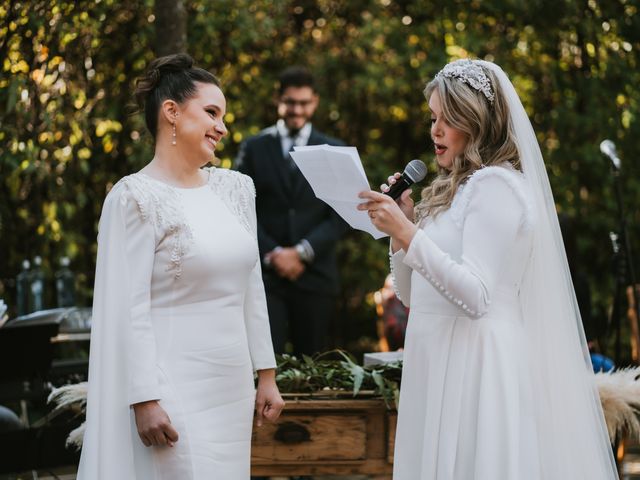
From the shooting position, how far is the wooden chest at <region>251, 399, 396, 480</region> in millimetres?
3947

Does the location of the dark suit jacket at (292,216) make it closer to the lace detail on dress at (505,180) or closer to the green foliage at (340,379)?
the green foliage at (340,379)

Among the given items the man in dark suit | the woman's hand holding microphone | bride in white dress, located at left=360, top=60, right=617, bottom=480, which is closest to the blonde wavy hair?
bride in white dress, located at left=360, top=60, right=617, bottom=480

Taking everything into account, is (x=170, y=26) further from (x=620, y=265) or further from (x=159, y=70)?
(x=620, y=265)

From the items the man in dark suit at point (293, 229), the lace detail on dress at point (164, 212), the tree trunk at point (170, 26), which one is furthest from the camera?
the man in dark suit at point (293, 229)

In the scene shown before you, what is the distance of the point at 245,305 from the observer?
3289mm

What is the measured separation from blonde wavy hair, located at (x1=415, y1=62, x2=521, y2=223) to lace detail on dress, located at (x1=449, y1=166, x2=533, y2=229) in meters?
0.07

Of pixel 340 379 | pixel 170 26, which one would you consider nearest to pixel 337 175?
pixel 340 379

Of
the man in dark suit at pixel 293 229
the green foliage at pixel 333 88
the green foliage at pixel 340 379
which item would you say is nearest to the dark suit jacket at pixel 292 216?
the man in dark suit at pixel 293 229

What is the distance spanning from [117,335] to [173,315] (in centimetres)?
19

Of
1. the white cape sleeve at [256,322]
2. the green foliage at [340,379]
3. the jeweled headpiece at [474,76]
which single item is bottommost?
the green foliage at [340,379]

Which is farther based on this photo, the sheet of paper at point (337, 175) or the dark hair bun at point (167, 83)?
the dark hair bun at point (167, 83)

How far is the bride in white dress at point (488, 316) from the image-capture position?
2.90m

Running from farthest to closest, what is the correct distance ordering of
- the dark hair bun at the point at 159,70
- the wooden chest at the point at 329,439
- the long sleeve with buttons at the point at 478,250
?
the wooden chest at the point at 329,439, the dark hair bun at the point at 159,70, the long sleeve with buttons at the point at 478,250

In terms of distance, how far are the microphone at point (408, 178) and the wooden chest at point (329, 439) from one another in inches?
47.0
